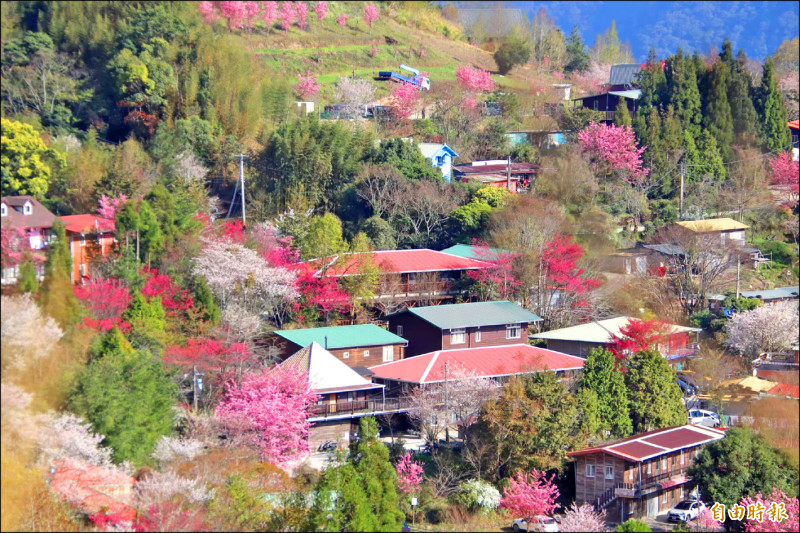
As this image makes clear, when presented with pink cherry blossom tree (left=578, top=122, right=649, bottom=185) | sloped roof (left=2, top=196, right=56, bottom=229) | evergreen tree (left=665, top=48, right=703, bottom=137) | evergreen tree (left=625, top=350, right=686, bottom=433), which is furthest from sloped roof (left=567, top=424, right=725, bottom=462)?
evergreen tree (left=665, top=48, right=703, bottom=137)

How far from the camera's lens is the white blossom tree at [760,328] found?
18562 millimetres

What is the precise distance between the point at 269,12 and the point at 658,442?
2353 cm

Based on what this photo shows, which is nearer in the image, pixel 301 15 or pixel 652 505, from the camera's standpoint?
pixel 652 505

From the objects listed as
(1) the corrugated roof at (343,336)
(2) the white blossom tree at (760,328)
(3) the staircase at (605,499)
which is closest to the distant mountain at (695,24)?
(2) the white blossom tree at (760,328)

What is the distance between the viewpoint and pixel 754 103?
97.2ft

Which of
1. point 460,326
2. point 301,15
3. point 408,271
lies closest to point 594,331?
point 460,326

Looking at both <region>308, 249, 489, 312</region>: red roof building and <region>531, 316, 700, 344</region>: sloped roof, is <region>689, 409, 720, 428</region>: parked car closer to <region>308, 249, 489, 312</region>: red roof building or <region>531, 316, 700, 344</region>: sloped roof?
<region>531, 316, 700, 344</region>: sloped roof

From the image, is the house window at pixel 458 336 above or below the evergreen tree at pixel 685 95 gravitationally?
below

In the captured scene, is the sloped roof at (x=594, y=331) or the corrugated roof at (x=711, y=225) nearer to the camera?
the sloped roof at (x=594, y=331)

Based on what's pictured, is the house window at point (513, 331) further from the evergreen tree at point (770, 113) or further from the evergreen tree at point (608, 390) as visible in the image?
the evergreen tree at point (770, 113)

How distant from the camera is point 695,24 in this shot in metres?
38.5

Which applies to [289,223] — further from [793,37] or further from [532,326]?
[793,37]

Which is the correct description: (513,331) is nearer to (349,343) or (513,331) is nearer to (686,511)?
(349,343)

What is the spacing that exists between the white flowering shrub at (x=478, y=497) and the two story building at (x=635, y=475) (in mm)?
1574
